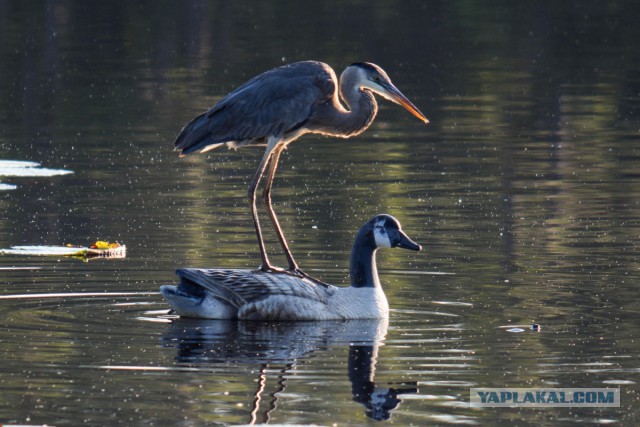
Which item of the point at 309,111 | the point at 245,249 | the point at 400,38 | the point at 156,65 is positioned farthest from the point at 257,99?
A: the point at 400,38

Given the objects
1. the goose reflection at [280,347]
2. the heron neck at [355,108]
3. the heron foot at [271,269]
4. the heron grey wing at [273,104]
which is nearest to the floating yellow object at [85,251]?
the heron grey wing at [273,104]

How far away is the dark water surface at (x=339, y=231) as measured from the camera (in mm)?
9203

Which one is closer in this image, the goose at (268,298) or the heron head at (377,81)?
the goose at (268,298)

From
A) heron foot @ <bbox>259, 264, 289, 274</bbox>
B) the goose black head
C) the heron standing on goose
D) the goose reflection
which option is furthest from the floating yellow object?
the goose black head

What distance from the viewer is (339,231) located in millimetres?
14375

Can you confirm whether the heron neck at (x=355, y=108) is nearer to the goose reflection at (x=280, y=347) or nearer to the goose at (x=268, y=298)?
the goose at (x=268, y=298)

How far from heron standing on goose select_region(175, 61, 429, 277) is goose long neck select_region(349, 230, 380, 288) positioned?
1.02 meters

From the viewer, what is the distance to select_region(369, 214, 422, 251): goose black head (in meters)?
11.7

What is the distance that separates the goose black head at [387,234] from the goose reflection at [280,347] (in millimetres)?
625

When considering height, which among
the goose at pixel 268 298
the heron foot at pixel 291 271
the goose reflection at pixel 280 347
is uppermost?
the heron foot at pixel 291 271

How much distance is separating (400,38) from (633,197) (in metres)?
16.3

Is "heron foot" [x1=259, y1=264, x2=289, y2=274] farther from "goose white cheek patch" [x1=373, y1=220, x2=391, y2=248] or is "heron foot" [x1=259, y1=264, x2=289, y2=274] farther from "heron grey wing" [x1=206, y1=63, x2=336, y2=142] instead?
"heron grey wing" [x1=206, y1=63, x2=336, y2=142]

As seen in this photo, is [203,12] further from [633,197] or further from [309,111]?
[309,111]

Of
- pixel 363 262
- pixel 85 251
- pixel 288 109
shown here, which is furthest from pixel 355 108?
pixel 85 251
